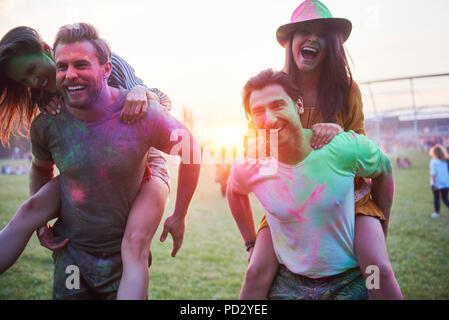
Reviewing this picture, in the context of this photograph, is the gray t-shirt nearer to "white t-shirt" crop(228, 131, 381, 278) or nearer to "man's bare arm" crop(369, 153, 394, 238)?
"white t-shirt" crop(228, 131, 381, 278)

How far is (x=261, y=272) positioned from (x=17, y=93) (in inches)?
75.3

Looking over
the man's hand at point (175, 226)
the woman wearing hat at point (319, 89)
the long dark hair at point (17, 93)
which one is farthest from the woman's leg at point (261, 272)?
the long dark hair at point (17, 93)

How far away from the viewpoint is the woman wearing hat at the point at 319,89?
2258mm

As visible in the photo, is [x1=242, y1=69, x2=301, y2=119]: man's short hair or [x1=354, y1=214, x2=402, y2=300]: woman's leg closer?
[x1=354, y1=214, x2=402, y2=300]: woman's leg

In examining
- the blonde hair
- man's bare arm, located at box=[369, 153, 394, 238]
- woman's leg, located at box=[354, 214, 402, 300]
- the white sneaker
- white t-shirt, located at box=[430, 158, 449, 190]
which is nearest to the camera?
woman's leg, located at box=[354, 214, 402, 300]

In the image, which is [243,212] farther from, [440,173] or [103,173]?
[440,173]

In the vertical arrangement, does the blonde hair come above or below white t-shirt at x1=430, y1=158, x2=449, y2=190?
above

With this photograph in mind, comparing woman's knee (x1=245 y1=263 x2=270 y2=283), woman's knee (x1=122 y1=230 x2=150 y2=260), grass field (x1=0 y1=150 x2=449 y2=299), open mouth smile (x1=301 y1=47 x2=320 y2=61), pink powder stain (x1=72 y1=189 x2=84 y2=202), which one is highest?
open mouth smile (x1=301 y1=47 x2=320 y2=61)

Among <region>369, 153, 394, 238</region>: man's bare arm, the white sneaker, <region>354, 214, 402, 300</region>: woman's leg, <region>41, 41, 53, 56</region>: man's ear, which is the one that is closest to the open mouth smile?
<region>369, 153, 394, 238</region>: man's bare arm

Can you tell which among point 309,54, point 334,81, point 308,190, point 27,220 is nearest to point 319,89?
point 334,81

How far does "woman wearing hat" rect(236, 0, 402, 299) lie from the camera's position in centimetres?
226

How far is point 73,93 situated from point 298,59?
1348mm

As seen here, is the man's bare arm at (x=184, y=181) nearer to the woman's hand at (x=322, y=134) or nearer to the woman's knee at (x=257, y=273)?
the woman's knee at (x=257, y=273)
